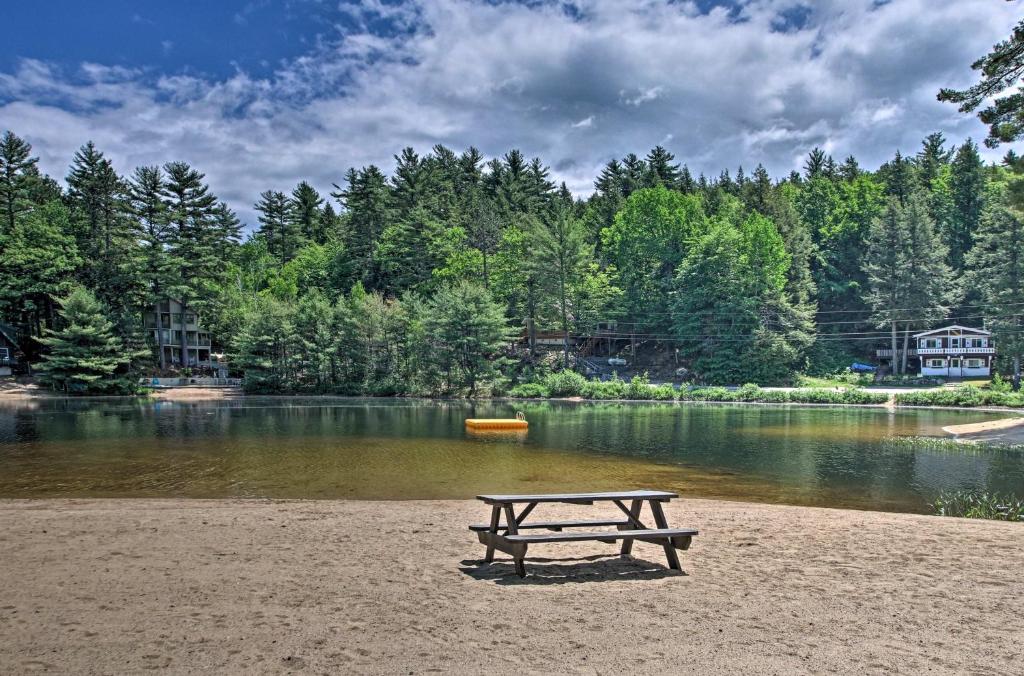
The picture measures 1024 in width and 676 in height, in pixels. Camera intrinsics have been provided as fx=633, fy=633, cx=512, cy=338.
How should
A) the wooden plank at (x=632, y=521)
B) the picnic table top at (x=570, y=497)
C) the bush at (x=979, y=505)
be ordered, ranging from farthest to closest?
the bush at (x=979, y=505), the wooden plank at (x=632, y=521), the picnic table top at (x=570, y=497)

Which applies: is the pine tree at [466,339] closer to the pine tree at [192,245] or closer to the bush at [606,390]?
the bush at [606,390]

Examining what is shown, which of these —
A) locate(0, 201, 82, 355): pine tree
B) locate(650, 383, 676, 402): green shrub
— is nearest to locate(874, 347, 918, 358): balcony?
locate(650, 383, 676, 402): green shrub

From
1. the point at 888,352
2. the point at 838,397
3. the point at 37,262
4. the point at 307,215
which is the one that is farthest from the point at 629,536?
the point at 307,215

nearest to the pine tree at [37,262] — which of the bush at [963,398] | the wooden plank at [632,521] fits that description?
the wooden plank at [632,521]

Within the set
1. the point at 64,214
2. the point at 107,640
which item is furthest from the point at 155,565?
the point at 64,214

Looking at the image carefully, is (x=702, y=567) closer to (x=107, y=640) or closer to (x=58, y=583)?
(x=107, y=640)

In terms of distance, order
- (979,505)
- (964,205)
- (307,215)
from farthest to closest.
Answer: (307,215) < (964,205) < (979,505)

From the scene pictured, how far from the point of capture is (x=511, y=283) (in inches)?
2633

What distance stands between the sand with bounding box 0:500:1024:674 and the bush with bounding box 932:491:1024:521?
2.82 m

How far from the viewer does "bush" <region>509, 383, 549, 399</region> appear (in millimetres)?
53906

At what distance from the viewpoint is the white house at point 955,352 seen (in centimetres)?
5909

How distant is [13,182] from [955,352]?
92.8 m

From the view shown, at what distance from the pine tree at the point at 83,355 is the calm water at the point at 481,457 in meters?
16.7

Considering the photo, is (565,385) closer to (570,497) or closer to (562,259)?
(562,259)
